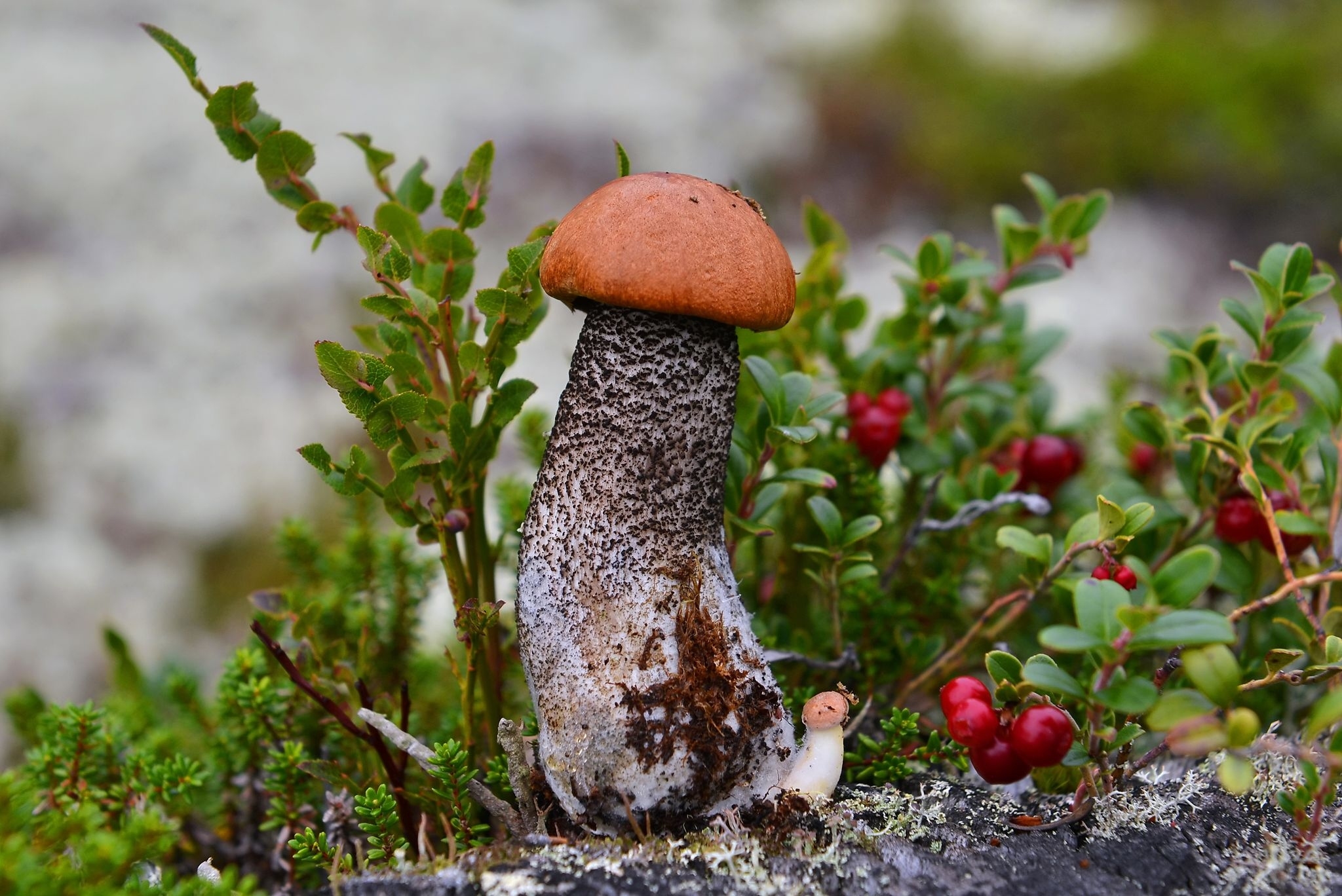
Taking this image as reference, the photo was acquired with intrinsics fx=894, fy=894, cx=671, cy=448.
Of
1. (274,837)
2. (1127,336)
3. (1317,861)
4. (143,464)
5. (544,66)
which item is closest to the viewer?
(1317,861)

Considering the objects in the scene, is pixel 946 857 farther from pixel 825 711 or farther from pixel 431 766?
pixel 431 766

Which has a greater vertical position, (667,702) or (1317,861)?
(667,702)

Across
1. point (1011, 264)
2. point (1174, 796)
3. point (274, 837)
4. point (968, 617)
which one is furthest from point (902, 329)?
point (274, 837)

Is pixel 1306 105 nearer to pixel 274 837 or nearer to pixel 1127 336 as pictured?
pixel 1127 336

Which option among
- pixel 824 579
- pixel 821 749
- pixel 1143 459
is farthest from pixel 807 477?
pixel 1143 459

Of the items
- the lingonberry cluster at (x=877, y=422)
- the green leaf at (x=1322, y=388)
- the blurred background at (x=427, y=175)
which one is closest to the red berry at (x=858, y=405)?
the lingonberry cluster at (x=877, y=422)

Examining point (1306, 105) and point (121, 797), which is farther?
point (1306, 105)

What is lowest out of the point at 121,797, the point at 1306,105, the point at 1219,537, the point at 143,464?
the point at 121,797

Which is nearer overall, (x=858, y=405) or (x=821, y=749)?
(x=821, y=749)
